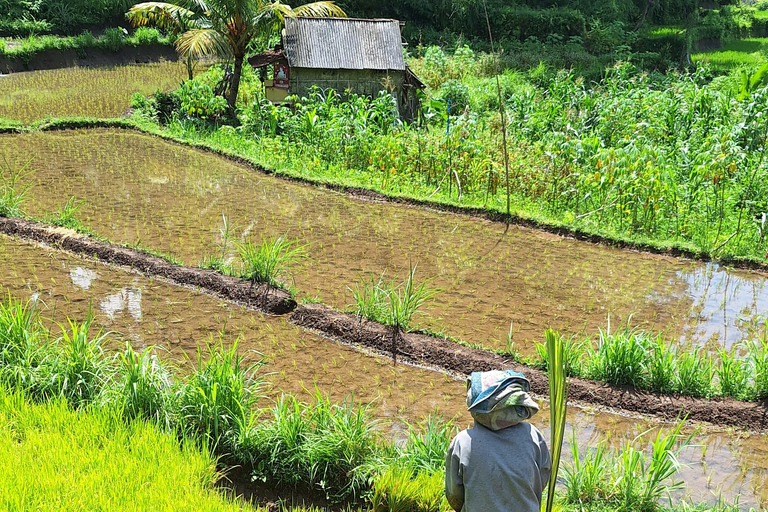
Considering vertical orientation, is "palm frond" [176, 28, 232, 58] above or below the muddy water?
above

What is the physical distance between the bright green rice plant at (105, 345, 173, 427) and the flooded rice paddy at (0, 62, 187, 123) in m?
9.50

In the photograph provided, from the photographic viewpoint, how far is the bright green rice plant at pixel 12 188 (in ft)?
24.9

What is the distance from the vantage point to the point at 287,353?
5.29 metres

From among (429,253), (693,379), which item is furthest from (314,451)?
(429,253)

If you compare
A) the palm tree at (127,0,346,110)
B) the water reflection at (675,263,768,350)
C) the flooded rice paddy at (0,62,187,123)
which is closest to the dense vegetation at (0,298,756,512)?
the water reflection at (675,263,768,350)

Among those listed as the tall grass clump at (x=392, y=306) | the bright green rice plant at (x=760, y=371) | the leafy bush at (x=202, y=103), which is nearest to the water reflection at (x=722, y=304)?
the bright green rice plant at (x=760, y=371)

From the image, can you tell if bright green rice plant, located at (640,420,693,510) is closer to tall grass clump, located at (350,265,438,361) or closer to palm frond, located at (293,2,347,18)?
tall grass clump, located at (350,265,438,361)

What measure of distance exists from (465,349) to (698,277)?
2883 millimetres

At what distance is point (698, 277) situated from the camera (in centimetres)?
681

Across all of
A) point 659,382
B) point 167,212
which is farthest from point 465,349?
point 167,212

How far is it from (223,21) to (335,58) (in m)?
1.94

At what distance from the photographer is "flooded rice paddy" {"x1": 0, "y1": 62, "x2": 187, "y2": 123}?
1301 centimetres

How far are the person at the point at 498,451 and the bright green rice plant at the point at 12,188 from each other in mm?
6544

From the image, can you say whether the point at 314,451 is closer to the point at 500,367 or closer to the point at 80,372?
the point at 80,372
